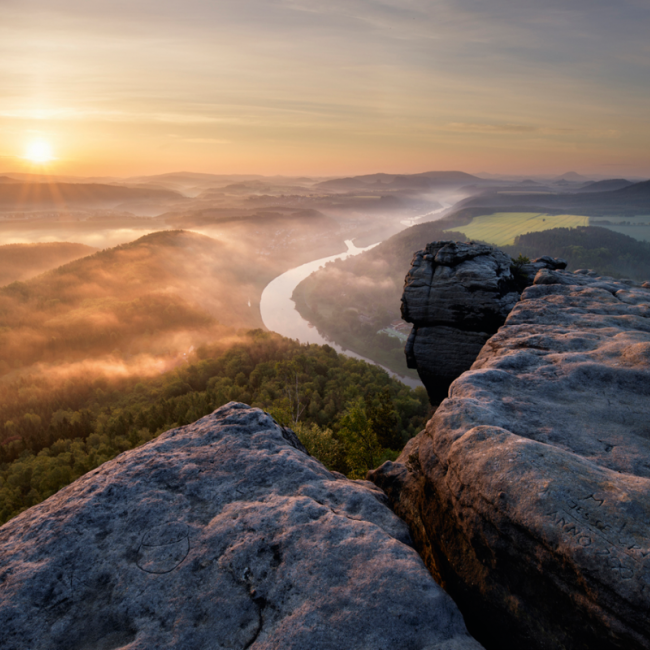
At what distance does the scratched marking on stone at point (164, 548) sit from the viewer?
754cm

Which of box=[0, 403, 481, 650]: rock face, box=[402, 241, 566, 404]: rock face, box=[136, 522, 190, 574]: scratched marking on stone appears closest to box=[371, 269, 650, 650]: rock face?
box=[0, 403, 481, 650]: rock face

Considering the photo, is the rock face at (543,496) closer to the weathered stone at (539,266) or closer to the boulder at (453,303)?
the boulder at (453,303)

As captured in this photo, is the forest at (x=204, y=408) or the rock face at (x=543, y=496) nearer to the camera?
the rock face at (x=543, y=496)

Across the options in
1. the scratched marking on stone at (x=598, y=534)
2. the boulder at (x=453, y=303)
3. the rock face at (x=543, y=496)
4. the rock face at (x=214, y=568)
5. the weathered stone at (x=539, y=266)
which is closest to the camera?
the scratched marking on stone at (x=598, y=534)

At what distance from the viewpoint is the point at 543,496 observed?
22.3 feet

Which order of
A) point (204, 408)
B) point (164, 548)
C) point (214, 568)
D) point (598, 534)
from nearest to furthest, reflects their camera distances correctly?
1. point (598, 534)
2. point (214, 568)
3. point (164, 548)
4. point (204, 408)

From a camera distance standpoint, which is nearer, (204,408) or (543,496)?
(543,496)

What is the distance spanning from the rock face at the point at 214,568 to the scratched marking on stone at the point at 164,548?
0.9 inches

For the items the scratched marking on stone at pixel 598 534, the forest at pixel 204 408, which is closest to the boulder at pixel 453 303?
the forest at pixel 204 408

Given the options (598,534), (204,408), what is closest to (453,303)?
(598,534)

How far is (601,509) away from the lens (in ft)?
21.4

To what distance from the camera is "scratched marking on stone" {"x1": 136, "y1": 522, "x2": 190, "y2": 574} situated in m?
7.54

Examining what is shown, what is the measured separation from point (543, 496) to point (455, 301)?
65.3ft

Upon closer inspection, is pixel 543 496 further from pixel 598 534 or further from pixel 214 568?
pixel 214 568
